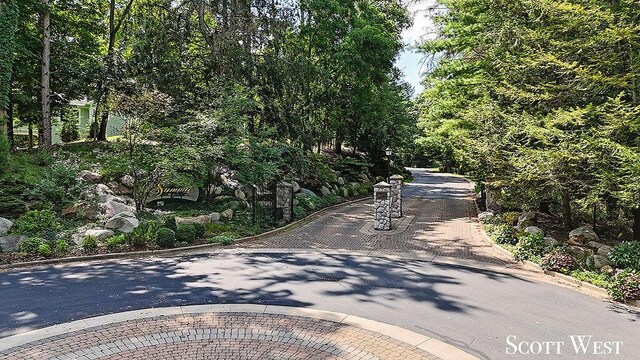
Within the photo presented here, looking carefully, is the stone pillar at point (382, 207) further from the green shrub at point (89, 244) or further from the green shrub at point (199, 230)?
the green shrub at point (89, 244)

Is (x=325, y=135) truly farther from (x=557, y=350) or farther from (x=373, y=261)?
(x=557, y=350)

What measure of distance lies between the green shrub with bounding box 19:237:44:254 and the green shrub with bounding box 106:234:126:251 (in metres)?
1.53

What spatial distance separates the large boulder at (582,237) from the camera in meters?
11.0

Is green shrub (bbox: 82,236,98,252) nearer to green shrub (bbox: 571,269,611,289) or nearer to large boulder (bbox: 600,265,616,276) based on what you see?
green shrub (bbox: 571,269,611,289)

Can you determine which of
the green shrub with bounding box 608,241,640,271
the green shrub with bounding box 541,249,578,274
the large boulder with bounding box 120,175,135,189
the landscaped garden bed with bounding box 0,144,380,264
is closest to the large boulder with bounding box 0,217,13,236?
the landscaped garden bed with bounding box 0,144,380,264

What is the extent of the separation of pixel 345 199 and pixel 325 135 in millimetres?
4040

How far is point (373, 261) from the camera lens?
973cm

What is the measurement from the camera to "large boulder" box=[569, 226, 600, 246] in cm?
1098

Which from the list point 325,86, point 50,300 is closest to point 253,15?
point 325,86

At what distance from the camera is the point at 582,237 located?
11.1 m

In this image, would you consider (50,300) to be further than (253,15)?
No

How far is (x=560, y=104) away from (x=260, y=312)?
10092mm

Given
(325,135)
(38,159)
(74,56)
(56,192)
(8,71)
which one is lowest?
(56,192)

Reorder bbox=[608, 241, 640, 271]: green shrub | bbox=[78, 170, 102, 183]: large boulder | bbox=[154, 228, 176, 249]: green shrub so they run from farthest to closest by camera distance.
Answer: bbox=[78, 170, 102, 183]: large boulder, bbox=[154, 228, 176, 249]: green shrub, bbox=[608, 241, 640, 271]: green shrub
